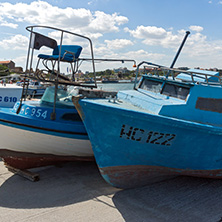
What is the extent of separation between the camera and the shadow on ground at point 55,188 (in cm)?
548

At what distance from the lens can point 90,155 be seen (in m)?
7.07

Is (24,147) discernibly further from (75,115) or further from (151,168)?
(151,168)

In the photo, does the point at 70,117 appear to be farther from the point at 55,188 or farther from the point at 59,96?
the point at 55,188

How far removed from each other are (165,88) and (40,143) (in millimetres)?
3577

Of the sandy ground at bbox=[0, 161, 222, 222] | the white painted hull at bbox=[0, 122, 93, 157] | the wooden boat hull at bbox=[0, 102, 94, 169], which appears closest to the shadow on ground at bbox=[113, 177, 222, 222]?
the sandy ground at bbox=[0, 161, 222, 222]

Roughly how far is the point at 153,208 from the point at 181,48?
16.6 ft

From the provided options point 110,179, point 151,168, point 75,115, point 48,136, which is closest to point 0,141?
point 48,136

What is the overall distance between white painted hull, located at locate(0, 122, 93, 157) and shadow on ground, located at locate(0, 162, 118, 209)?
642mm

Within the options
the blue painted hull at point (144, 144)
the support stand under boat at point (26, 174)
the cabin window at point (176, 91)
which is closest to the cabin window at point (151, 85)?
the cabin window at point (176, 91)

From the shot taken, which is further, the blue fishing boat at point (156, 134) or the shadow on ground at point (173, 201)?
the blue fishing boat at point (156, 134)

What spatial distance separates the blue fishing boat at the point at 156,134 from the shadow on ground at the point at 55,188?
678mm

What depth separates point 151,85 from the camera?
7.26m

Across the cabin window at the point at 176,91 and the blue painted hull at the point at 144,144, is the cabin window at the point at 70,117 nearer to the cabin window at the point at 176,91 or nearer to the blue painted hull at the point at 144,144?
the blue painted hull at the point at 144,144

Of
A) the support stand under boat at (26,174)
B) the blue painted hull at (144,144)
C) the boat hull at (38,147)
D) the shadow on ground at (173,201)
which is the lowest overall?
the support stand under boat at (26,174)
